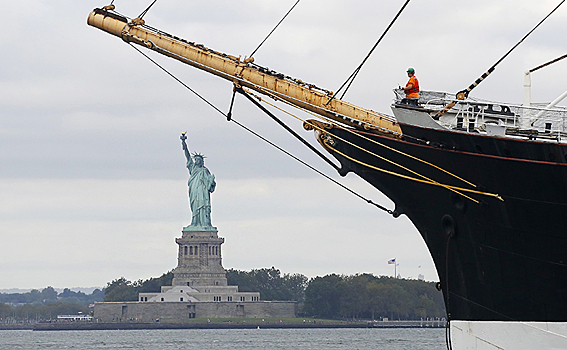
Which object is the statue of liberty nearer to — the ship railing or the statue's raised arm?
the statue's raised arm

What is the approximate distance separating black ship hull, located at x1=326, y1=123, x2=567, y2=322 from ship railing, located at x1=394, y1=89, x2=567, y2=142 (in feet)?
1.39

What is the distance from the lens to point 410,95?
24.3 m

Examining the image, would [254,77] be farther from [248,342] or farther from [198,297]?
[198,297]

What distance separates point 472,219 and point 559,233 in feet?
7.51

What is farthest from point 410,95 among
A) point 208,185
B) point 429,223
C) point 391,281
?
point 391,281

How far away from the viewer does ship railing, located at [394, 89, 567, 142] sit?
72.8ft

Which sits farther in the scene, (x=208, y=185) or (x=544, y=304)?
(x=208, y=185)

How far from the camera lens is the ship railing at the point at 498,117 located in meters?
22.2

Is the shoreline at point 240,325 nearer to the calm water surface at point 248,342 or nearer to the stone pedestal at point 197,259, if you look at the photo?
the calm water surface at point 248,342

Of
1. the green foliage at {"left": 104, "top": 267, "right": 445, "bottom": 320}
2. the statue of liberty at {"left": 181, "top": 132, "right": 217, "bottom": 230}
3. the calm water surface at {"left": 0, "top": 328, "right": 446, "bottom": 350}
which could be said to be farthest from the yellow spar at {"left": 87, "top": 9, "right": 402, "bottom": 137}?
the green foliage at {"left": 104, "top": 267, "right": 445, "bottom": 320}

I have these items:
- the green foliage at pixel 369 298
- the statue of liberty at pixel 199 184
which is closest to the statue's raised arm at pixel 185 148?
the statue of liberty at pixel 199 184

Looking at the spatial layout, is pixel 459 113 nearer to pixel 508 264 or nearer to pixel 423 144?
pixel 423 144

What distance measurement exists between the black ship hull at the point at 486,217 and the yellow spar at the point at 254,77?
0.58 meters

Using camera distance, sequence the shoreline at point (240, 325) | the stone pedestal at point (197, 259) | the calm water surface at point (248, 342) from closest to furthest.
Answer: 1. the calm water surface at point (248, 342)
2. the shoreline at point (240, 325)
3. the stone pedestal at point (197, 259)
